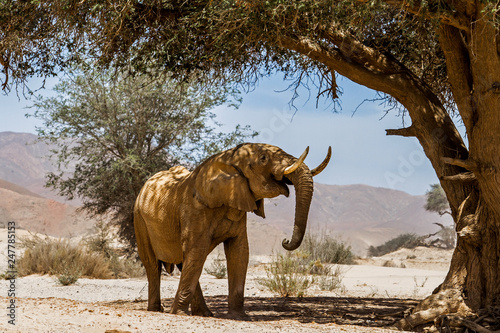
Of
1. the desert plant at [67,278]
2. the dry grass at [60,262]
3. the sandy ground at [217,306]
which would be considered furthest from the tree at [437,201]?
the desert plant at [67,278]

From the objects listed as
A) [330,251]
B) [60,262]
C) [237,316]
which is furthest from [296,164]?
[330,251]

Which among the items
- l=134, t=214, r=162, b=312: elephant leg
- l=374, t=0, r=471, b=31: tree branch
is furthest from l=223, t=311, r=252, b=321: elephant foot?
l=374, t=0, r=471, b=31: tree branch

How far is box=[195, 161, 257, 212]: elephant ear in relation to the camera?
7.83 m

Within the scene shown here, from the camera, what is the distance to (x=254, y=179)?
780 cm

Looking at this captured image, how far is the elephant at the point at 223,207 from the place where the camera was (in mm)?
7594

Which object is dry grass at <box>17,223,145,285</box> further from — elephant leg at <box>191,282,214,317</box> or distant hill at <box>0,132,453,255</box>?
distant hill at <box>0,132,453,255</box>

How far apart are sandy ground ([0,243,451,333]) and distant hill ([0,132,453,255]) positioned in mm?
48393

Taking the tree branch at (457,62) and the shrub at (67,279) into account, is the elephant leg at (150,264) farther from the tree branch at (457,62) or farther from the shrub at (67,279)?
the shrub at (67,279)

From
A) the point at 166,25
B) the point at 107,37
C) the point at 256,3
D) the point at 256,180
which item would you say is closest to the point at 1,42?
the point at 107,37

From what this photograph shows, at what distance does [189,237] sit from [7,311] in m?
2.57

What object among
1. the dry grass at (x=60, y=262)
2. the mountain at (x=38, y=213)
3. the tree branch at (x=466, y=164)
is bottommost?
the dry grass at (x=60, y=262)

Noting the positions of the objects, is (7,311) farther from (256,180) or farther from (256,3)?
(256,3)

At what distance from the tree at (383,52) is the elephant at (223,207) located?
208 centimetres

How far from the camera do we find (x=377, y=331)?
23.5 ft
